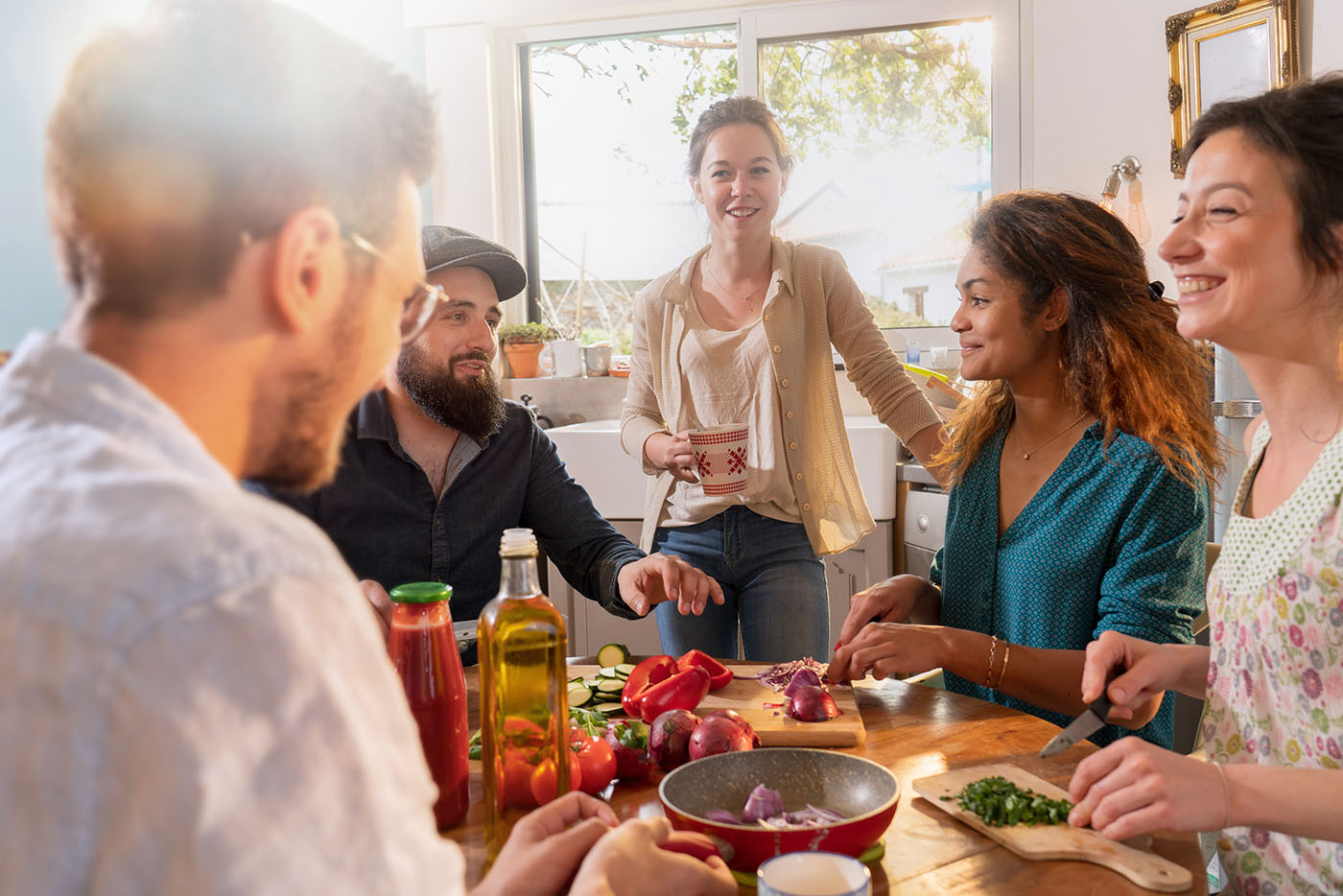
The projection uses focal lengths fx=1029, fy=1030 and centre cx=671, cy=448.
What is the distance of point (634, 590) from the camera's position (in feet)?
5.58

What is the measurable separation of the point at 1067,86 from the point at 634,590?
2.62m

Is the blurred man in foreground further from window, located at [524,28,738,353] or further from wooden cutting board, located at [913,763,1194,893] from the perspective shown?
window, located at [524,28,738,353]

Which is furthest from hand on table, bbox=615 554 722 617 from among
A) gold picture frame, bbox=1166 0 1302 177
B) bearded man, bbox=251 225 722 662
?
gold picture frame, bbox=1166 0 1302 177

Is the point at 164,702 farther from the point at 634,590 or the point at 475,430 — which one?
the point at 475,430

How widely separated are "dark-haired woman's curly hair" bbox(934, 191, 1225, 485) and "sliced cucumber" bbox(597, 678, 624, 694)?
0.87 meters

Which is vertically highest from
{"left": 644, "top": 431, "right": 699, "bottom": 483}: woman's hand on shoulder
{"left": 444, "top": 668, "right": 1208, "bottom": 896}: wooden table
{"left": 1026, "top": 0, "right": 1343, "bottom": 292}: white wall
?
{"left": 1026, "top": 0, "right": 1343, "bottom": 292}: white wall

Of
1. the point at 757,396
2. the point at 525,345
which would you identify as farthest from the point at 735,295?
the point at 525,345

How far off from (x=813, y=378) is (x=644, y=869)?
154 centimetres

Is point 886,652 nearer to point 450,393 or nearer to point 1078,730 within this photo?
point 1078,730

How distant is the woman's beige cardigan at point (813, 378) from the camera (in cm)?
214

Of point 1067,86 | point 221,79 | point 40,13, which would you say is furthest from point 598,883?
point 1067,86

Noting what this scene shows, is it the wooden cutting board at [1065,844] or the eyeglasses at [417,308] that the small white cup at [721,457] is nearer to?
the wooden cutting board at [1065,844]

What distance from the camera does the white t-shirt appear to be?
1.28 ft

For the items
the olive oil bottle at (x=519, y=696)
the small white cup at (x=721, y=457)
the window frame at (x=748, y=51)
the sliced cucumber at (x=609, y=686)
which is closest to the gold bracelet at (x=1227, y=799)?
the olive oil bottle at (x=519, y=696)
